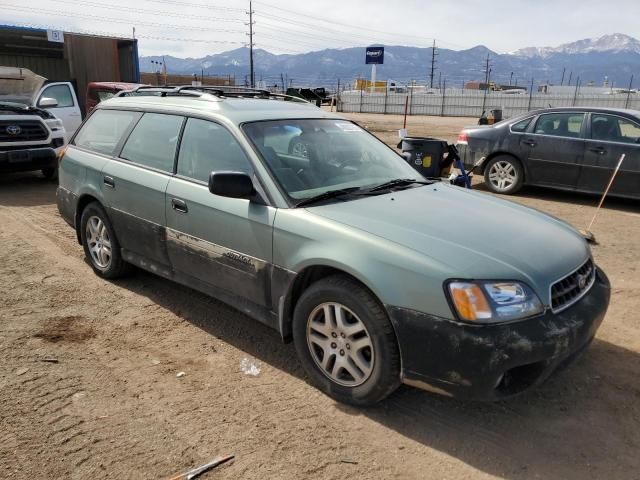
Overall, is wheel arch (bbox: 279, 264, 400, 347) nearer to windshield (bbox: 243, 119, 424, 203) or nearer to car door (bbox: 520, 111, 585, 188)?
windshield (bbox: 243, 119, 424, 203)

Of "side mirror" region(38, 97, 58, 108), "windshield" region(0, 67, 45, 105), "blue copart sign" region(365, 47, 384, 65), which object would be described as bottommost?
"side mirror" region(38, 97, 58, 108)

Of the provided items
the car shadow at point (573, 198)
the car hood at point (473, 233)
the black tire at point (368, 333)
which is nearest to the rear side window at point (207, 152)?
the car hood at point (473, 233)

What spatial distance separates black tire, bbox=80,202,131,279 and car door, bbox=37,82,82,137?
23.0 feet

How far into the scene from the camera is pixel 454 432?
9.14 ft

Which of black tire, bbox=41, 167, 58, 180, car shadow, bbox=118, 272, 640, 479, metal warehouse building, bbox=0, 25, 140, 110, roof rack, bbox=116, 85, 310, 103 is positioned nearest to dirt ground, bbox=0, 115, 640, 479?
car shadow, bbox=118, 272, 640, 479

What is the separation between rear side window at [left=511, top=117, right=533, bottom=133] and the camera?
28.7ft

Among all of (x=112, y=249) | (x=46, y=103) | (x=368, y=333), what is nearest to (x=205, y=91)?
(x=112, y=249)

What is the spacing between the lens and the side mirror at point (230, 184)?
10.1 ft

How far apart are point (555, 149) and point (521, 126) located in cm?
74

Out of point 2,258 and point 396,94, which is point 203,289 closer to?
point 2,258

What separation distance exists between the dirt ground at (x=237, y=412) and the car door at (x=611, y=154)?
416 centimetres

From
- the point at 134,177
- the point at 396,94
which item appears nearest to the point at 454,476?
the point at 134,177

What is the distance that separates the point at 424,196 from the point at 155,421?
2.14m

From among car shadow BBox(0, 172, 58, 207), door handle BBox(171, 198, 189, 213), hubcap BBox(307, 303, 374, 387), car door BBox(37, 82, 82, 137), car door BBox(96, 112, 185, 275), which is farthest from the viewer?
car door BBox(37, 82, 82, 137)
